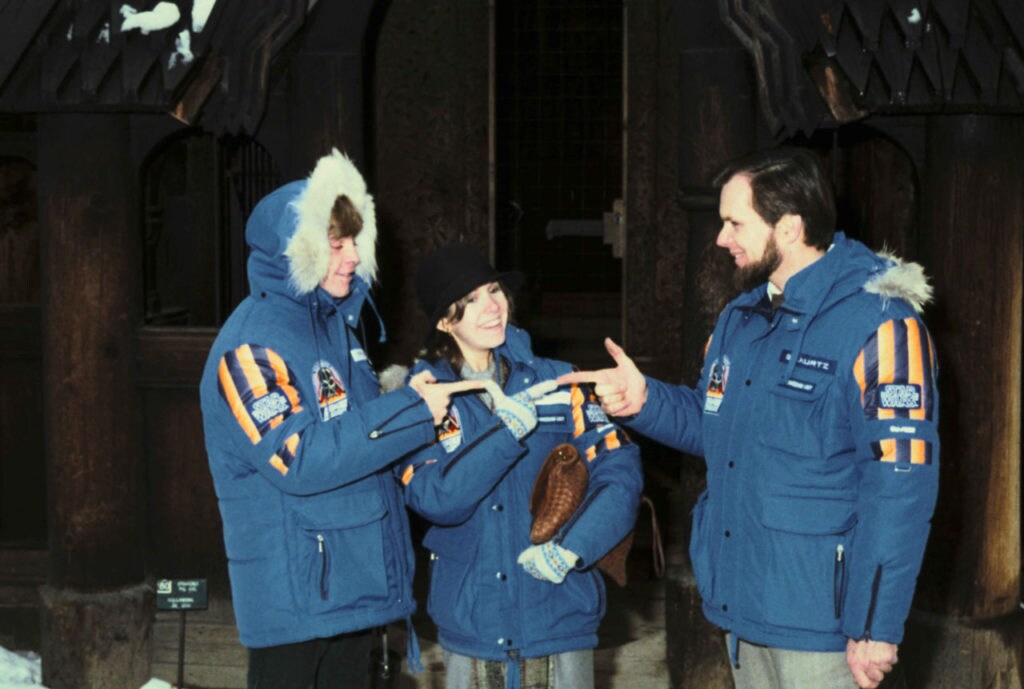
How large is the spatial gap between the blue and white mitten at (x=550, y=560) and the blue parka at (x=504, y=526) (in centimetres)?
3

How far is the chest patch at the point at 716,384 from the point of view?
14.0ft

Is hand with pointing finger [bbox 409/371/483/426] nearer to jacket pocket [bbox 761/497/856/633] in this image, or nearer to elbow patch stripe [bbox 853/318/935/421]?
jacket pocket [bbox 761/497/856/633]

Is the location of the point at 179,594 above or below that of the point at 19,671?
above

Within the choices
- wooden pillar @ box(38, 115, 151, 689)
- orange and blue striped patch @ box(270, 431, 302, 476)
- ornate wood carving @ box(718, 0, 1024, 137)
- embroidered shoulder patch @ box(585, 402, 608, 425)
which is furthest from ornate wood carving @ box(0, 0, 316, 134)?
orange and blue striped patch @ box(270, 431, 302, 476)

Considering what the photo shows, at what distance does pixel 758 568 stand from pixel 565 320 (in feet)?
26.7

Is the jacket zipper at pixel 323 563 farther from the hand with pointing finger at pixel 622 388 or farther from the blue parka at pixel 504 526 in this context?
the hand with pointing finger at pixel 622 388

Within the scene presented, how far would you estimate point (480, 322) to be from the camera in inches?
174

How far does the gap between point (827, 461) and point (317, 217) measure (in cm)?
144

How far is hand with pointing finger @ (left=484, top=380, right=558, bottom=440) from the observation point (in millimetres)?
4199

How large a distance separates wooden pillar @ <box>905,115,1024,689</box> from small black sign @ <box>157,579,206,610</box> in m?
2.89

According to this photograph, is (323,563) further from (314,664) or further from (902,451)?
(902,451)

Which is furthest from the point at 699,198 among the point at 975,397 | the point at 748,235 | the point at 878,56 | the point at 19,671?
the point at 19,671

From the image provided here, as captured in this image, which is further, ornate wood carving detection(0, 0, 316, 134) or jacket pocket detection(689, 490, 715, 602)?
ornate wood carving detection(0, 0, 316, 134)

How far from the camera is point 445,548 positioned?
4.44 m
